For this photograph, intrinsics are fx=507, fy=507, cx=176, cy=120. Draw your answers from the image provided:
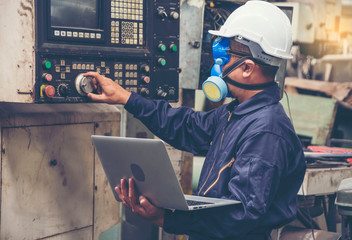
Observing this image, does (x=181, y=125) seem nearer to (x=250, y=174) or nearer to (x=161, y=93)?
(x=161, y=93)

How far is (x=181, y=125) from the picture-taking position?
6.88 ft

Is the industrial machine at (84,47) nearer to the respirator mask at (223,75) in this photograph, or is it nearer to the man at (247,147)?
the man at (247,147)

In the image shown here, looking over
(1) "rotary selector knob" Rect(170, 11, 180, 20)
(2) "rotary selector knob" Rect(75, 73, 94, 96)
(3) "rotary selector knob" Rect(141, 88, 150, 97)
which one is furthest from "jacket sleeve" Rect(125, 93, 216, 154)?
(1) "rotary selector knob" Rect(170, 11, 180, 20)

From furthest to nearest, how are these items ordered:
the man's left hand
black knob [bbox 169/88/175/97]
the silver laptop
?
black knob [bbox 169/88/175/97] → the man's left hand → the silver laptop

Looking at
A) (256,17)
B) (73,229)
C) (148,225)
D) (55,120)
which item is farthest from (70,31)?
(148,225)

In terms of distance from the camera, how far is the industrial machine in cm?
169

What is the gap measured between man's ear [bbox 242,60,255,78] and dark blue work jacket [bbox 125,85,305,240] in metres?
0.09

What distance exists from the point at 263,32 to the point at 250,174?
527mm

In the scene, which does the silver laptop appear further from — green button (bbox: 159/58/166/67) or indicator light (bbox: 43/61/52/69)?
green button (bbox: 159/58/166/67)

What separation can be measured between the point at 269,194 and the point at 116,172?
52 centimetres

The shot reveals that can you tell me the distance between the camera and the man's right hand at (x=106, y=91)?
1.85m

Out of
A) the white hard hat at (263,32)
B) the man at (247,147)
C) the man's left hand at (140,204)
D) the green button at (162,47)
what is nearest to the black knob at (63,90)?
the man at (247,147)

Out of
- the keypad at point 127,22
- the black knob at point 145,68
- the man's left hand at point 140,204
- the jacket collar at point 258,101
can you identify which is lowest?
the man's left hand at point 140,204

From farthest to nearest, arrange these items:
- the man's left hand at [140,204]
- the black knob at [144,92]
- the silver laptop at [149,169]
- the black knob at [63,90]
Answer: the black knob at [144,92] → the black knob at [63,90] → the man's left hand at [140,204] → the silver laptop at [149,169]
